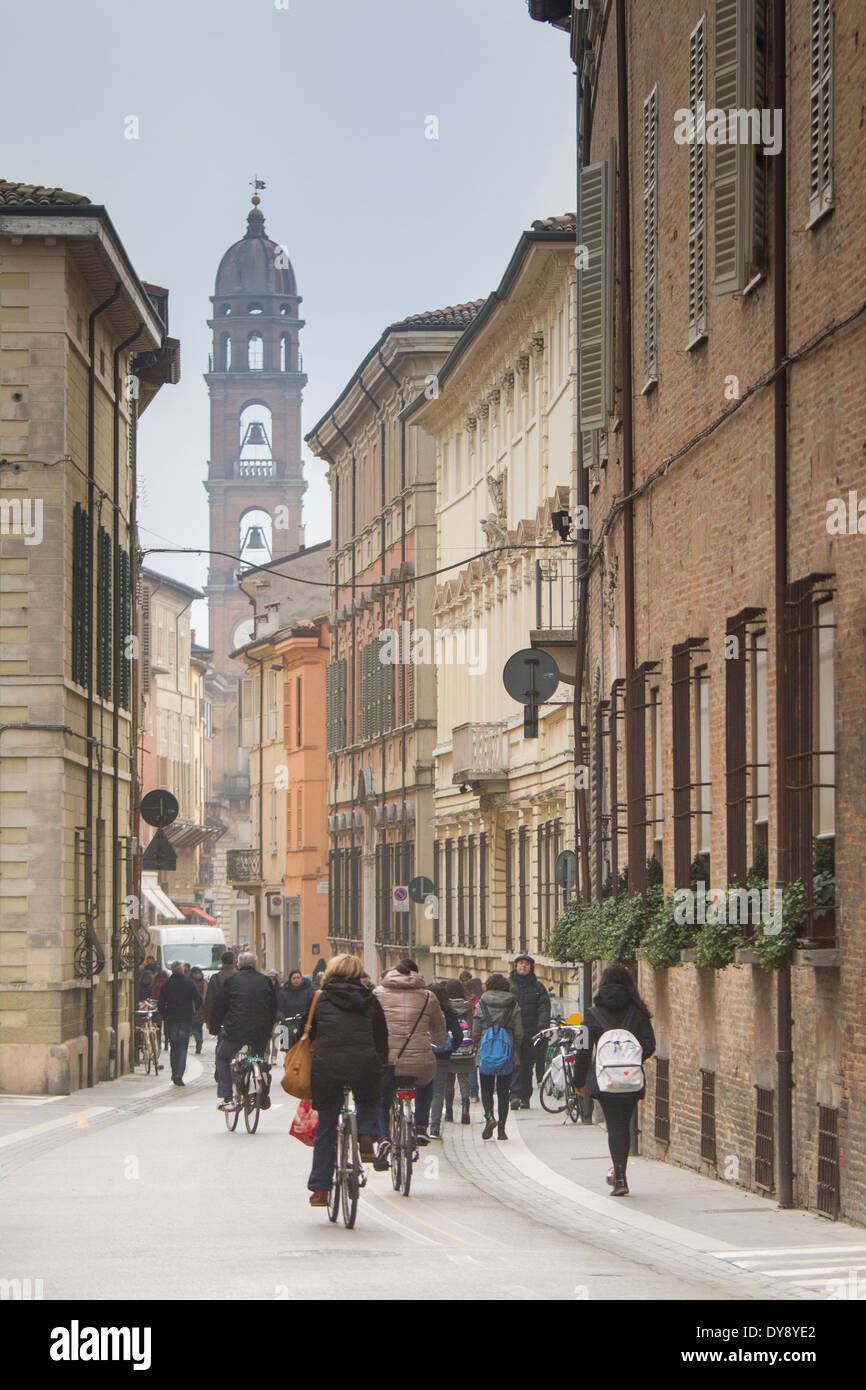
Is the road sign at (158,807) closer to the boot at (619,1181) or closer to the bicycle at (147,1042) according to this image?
the bicycle at (147,1042)

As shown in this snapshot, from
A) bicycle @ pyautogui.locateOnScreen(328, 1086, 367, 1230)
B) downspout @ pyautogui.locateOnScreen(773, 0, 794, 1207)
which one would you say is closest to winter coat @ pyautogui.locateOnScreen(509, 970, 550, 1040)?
downspout @ pyautogui.locateOnScreen(773, 0, 794, 1207)

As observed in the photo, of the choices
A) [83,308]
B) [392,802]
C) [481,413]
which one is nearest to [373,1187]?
[83,308]

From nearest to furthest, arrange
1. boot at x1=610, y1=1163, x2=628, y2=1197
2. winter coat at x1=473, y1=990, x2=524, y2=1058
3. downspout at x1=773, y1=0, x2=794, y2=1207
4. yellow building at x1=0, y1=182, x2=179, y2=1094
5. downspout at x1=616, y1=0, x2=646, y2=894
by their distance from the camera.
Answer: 1. downspout at x1=773, y1=0, x2=794, y2=1207
2. boot at x1=610, y1=1163, x2=628, y2=1197
3. downspout at x1=616, y1=0, x2=646, y2=894
4. winter coat at x1=473, y1=990, x2=524, y2=1058
5. yellow building at x1=0, y1=182, x2=179, y2=1094

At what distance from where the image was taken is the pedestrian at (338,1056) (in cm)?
1502

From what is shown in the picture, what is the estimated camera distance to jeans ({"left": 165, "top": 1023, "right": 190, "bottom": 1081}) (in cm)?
3362

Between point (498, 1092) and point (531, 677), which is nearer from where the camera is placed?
point (498, 1092)

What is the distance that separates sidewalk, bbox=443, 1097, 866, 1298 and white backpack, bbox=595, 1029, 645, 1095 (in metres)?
0.78

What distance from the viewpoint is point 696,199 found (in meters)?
19.6

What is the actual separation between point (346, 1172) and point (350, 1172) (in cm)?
6

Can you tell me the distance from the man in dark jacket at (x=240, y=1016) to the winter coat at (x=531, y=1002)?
4611 millimetres

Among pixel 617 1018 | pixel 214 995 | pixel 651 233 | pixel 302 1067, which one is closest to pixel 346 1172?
pixel 302 1067

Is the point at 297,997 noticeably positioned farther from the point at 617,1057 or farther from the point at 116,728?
the point at 617,1057

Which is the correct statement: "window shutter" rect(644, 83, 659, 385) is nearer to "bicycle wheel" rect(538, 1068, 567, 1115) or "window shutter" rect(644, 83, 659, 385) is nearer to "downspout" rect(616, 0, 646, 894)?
"downspout" rect(616, 0, 646, 894)
